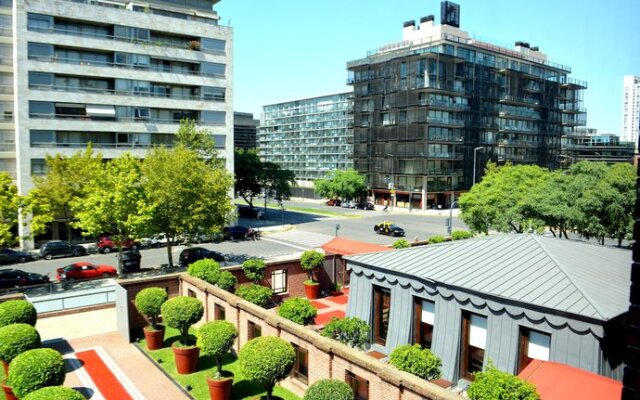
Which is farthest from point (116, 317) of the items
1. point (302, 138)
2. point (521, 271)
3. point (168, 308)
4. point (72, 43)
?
point (302, 138)

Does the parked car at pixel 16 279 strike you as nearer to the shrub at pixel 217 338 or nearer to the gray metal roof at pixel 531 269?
the shrub at pixel 217 338

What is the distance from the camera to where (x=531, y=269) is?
15992mm

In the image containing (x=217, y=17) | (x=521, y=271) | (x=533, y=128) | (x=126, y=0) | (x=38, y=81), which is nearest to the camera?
(x=521, y=271)

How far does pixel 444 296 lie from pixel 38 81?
1709 inches

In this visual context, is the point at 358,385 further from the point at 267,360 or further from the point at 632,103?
the point at 632,103

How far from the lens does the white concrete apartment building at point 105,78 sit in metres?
44.9

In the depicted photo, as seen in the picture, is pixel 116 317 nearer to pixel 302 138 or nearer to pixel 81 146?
pixel 81 146

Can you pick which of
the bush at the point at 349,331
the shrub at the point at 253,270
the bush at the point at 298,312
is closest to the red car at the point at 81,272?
the shrub at the point at 253,270

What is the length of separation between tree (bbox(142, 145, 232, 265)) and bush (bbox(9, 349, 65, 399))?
1754 cm

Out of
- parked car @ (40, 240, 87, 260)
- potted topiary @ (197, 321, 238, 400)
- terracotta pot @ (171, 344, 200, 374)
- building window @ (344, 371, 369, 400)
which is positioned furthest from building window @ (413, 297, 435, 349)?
parked car @ (40, 240, 87, 260)

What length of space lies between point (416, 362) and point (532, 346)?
3.46 m

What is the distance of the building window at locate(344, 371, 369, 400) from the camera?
14387 millimetres

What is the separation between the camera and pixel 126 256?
35.3 meters

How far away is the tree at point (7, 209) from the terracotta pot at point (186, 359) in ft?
50.9
